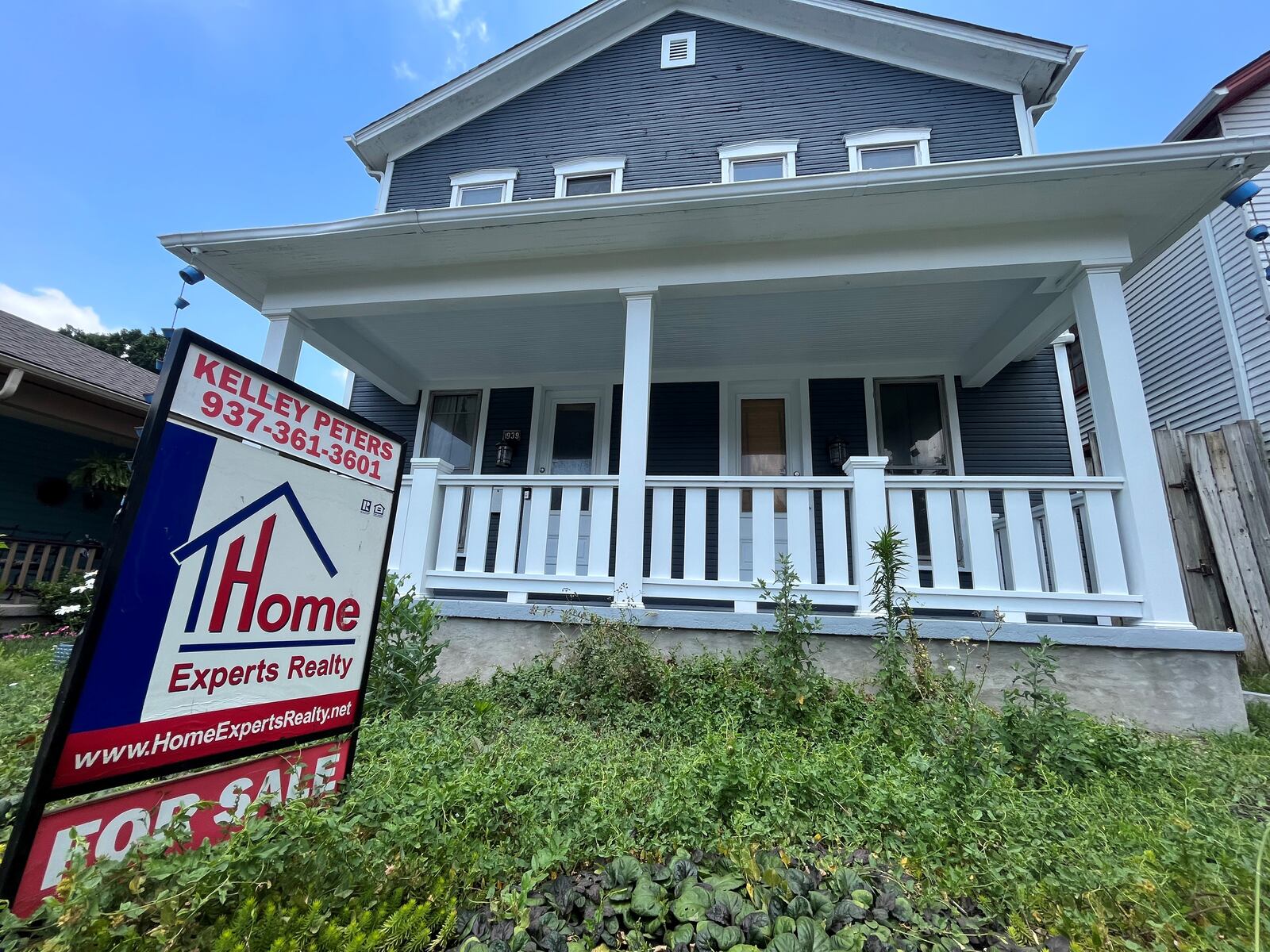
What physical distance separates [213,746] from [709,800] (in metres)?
1.46

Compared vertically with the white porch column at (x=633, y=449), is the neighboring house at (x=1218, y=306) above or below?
above

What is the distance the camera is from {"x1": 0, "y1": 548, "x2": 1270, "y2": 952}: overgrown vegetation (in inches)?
44.4

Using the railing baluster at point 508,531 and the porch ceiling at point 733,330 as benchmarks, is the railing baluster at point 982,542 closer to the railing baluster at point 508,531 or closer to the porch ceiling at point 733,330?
the porch ceiling at point 733,330

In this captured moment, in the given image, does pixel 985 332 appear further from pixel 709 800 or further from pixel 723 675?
pixel 709 800

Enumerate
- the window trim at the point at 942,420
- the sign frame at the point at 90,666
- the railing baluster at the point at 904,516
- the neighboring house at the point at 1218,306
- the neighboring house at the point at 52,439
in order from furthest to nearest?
1. the neighboring house at the point at 1218,306
2. the neighboring house at the point at 52,439
3. the window trim at the point at 942,420
4. the railing baluster at the point at 904,516
5. the sign frame at the point at 90,666

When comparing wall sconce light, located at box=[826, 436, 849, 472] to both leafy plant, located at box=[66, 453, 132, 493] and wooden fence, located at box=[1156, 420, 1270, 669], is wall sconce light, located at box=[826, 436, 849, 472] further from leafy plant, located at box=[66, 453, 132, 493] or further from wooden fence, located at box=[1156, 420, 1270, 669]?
leafy plant, located at box=[66, 453, 132, 493]

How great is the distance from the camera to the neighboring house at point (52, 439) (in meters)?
6.63

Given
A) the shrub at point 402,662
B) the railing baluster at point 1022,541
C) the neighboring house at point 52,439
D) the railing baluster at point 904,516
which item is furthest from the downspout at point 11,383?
the railing baluster at point 1022,541

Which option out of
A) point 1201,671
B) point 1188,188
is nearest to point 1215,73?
point 1188,188

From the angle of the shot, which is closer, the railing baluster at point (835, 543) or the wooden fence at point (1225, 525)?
the railing baluster at point (835, 543)

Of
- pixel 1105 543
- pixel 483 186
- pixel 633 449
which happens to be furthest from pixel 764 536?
pixel 483 186

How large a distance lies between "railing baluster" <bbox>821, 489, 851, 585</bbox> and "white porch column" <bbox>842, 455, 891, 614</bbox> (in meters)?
0.08

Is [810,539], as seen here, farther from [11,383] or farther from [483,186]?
[11,383]

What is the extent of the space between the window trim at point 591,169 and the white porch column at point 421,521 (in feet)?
15.0
